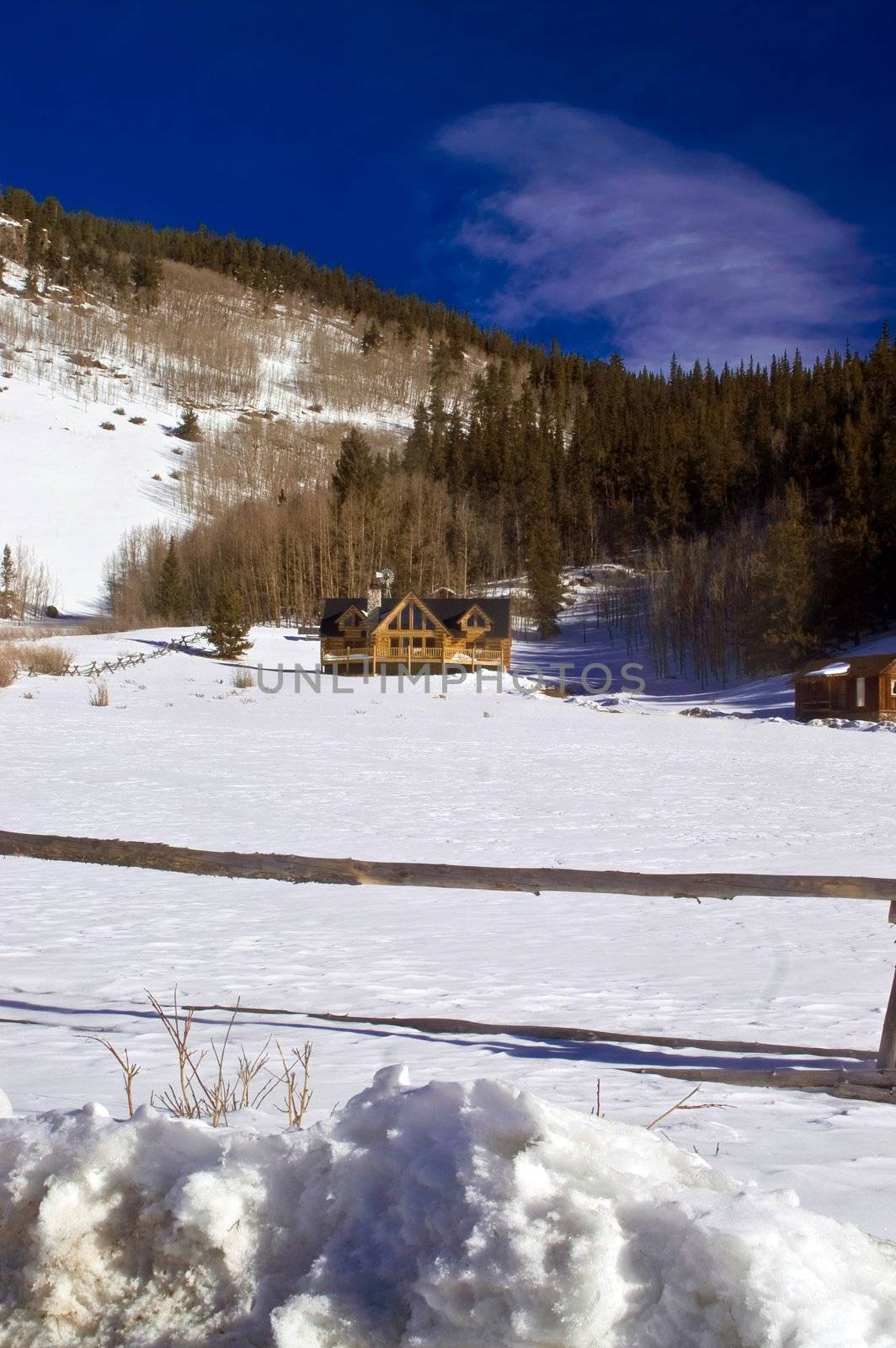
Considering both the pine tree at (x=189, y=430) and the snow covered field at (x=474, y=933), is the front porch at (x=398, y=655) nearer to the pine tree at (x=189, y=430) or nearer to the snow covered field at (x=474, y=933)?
the snow covered field at (x=474, y=933)

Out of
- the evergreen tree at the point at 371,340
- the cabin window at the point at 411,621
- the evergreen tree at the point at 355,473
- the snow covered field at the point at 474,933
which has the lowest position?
the snow covered field at the point at 474,933

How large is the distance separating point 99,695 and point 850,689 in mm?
31898

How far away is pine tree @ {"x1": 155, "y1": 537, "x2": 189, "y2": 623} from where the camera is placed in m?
70.1

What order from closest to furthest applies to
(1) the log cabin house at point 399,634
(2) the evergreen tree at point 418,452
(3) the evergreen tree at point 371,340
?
(1) the log cabin house at point 399,634 < (2) the evergreen tree at point 418,452 < (3) the evergreen tree at point 371,340

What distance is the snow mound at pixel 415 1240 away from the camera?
206 centimetres

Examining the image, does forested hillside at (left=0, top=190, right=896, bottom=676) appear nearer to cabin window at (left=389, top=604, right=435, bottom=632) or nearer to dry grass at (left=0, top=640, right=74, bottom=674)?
cabin window at (left=389, top=604, right=435, bottom=632)

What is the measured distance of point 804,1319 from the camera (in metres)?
1.97

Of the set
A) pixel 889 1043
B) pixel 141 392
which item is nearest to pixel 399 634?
pixel 889 1043

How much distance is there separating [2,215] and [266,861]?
155 metres

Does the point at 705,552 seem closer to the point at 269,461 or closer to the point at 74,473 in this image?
the point at 269,461

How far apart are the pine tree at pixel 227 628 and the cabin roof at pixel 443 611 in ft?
25.9

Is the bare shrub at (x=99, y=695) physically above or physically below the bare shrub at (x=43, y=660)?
below

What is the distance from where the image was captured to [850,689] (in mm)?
45156

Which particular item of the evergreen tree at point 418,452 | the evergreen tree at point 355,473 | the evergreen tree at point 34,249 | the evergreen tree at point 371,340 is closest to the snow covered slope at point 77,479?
the evergreen tree at point 355,473
